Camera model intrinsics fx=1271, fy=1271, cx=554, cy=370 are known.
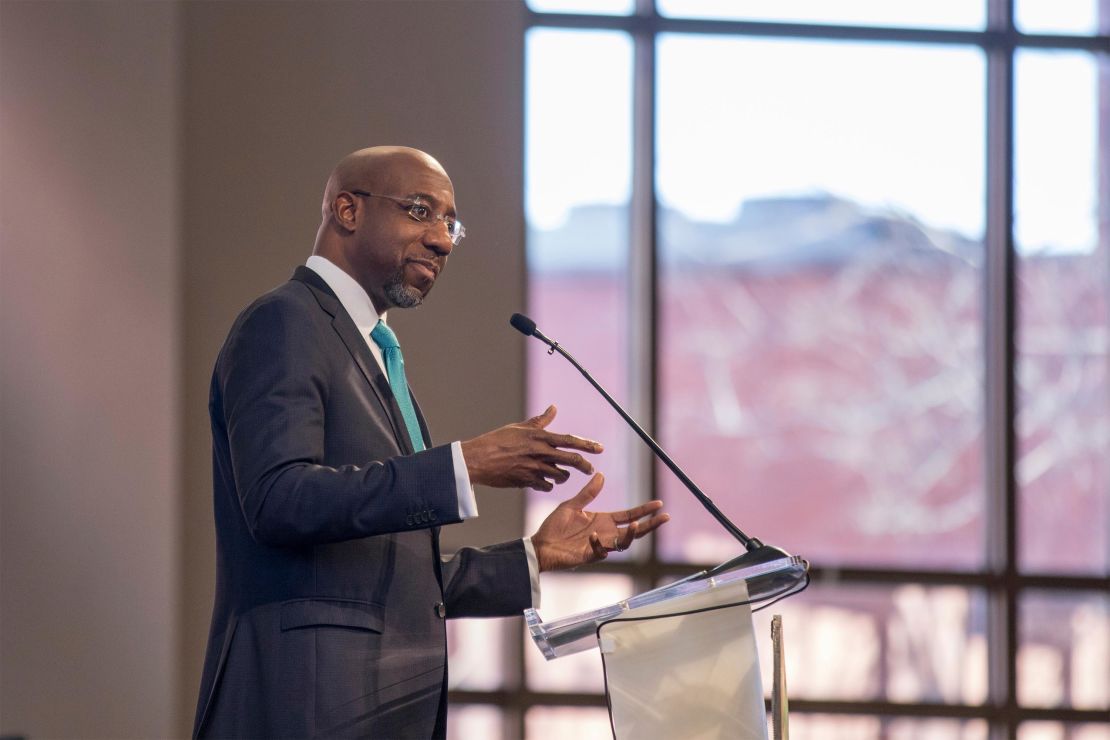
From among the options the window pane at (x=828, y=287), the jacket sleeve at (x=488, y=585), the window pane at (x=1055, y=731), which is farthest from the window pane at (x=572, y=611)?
the jacket sleeve at (x=488, y=585)

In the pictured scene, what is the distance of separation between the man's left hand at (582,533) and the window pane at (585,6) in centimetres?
263

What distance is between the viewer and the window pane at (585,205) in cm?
440

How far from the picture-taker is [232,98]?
4102 millimetres

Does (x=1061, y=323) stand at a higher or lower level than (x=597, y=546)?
higher

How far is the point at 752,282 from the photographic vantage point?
14.8 feet

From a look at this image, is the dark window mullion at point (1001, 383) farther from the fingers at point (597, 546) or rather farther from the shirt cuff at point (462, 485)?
the shirt cuff at point (462, 485)

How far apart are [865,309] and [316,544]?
301 centimetres

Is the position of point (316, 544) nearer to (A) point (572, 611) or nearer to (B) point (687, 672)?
(B) point (687, 672)

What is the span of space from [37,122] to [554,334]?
68.9 inches

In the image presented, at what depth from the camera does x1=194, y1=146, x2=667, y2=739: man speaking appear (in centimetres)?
185

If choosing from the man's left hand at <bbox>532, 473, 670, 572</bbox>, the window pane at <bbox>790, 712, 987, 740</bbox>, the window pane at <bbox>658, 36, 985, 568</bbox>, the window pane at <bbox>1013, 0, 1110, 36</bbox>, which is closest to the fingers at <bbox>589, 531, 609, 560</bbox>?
the man's left hand at <bbox>532, 473, 670, 572</bbox>

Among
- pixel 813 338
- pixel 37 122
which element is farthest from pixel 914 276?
pixel 37 122

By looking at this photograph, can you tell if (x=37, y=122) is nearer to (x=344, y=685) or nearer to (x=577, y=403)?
(x=577, y=403)

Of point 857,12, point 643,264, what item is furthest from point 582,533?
point 857,12
